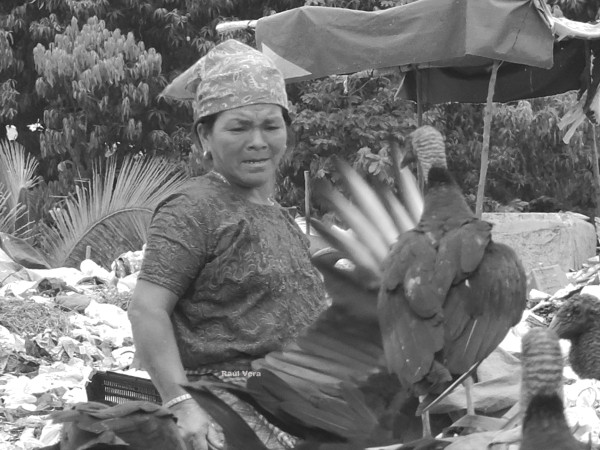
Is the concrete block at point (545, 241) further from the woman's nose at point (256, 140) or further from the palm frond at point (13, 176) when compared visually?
the woman's nose at point (256, 140)

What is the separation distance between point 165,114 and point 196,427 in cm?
1219

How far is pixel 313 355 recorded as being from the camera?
7.25 feet

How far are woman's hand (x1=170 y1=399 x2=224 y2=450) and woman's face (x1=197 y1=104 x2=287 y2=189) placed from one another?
1.95ft

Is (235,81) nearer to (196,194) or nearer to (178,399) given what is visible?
(196,194)

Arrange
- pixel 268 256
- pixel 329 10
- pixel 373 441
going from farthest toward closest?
1. pixel 329 10
2. pixel 268 256
3. pixel 373 441

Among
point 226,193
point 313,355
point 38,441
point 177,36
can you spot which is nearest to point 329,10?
point 38,441

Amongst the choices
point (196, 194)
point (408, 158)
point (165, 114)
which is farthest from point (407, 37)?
point (165, 114)

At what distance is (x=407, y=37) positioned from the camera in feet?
25.2

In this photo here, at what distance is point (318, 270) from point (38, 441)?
275cm

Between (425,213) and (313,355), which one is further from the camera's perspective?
(425,213)

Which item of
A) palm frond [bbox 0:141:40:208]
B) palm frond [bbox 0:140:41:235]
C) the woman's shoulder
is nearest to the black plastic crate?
the woman's shoulder

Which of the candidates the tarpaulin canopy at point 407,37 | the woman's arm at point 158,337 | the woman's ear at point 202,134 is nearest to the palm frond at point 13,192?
the tarpaulin canopy at point 407,37

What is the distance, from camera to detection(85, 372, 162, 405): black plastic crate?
3.19 m

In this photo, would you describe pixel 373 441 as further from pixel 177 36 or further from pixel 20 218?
pixel 177 36
